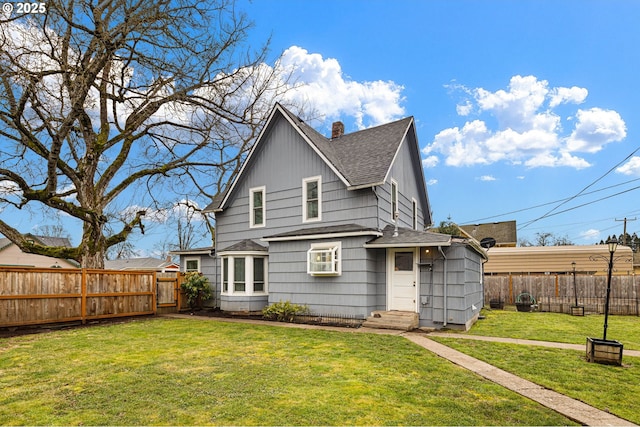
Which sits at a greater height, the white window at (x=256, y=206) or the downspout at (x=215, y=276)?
the white window at (x=256, y=206)

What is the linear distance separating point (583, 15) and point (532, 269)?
53.1ft

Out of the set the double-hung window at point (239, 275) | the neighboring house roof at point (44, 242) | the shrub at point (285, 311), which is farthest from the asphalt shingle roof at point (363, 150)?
the neighboring house roof at point (44, 242)

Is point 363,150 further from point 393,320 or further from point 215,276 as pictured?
point 215,276

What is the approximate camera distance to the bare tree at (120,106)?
11.7 meters

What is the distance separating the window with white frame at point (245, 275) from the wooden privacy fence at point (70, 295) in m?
2.88

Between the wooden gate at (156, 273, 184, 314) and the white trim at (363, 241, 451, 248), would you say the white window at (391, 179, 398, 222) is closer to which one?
the white trim at (363, 241, 451, 248)

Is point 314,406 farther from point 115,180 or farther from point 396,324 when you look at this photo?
point 115,180

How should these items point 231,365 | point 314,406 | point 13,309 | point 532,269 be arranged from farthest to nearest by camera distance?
point 532,269, point 13,309, point 231,365, point 314,406

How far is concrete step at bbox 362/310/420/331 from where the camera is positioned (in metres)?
10.1

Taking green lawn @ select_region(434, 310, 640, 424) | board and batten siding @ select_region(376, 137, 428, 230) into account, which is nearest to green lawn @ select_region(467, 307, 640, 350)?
green lawn @ select_region(434, 310, 640, 424)

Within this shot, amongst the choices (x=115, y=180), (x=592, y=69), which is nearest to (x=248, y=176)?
(x=115, y=180)

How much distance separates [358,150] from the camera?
45.4 ft

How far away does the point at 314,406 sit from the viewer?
421cm

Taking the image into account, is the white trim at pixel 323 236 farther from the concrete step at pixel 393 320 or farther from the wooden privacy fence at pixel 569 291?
the wooden privacy fence at pixel 569 291
